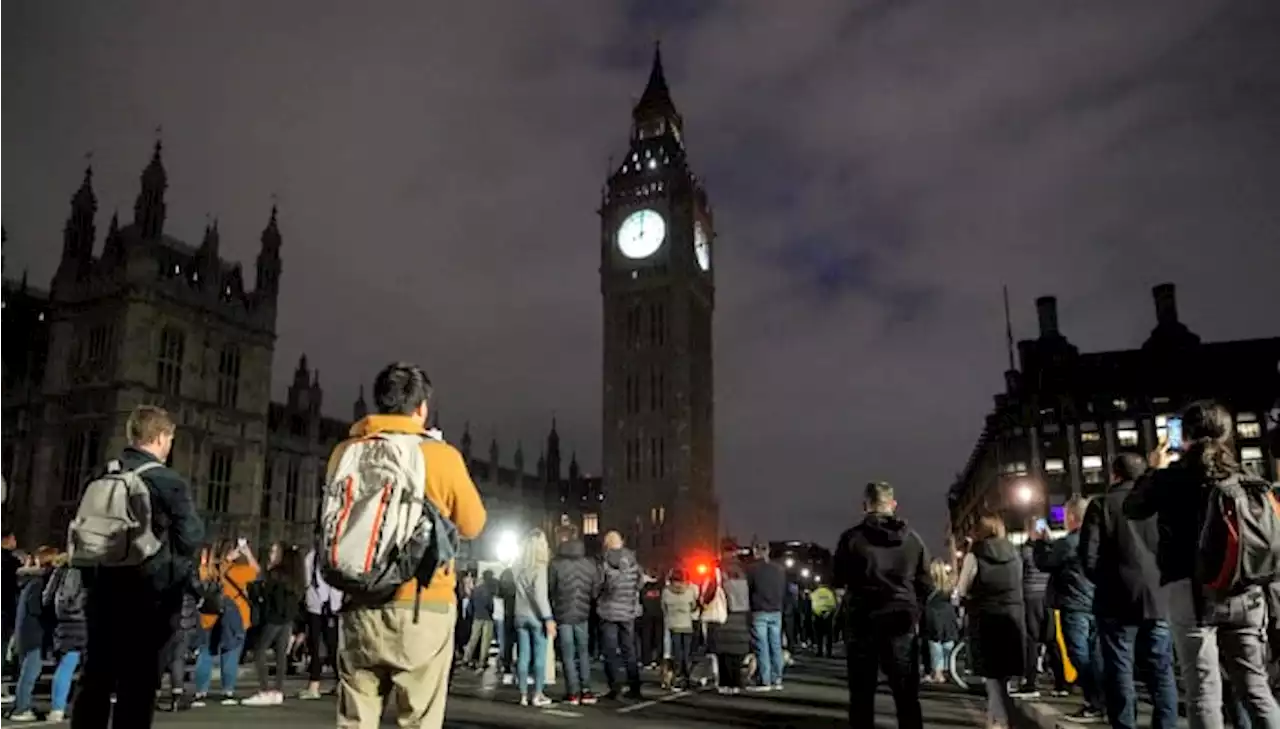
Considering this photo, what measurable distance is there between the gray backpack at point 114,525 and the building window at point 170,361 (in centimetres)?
3653

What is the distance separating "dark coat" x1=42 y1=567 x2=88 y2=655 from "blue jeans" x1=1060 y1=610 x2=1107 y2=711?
828cm

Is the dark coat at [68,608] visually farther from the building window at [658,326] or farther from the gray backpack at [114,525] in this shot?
the building window at [658,326]

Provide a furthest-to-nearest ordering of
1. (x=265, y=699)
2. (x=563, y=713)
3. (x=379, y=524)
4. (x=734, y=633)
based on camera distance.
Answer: (x=734, y=633)
(x=265, y=699)
(x=563, y=713)
(x=379, y=524)

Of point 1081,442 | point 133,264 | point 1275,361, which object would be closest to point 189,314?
point 133,264

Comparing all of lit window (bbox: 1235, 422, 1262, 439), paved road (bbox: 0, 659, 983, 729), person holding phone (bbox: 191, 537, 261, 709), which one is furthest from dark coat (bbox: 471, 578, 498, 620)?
lit window (bbox: 1235, 422, 1262, 439)

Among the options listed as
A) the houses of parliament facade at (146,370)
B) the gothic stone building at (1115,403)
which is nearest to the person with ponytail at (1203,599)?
the houses of parliament facade at (146,370)

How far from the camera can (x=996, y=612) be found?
7.86 meters

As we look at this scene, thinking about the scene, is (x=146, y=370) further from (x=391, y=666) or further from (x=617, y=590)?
(x=391, y=666)

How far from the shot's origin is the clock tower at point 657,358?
69.7 m

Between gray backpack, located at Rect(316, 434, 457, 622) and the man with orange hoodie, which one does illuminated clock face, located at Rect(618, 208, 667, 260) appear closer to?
the man with orange hoodie

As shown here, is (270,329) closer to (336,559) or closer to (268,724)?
(268,724)

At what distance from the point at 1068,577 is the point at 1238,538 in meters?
4.39

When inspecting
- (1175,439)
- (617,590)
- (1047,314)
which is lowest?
(617,590)

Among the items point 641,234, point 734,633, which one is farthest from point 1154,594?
point 641,234
